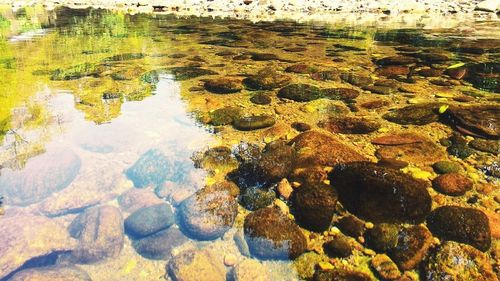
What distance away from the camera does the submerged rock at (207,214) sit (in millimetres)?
2828

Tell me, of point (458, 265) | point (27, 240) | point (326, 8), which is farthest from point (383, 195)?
point (326, 8)

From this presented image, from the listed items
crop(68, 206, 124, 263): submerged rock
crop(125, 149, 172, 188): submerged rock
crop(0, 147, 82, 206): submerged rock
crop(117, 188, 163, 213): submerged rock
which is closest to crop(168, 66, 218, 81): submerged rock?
crop(125, 149, 172, 188): submerged rock

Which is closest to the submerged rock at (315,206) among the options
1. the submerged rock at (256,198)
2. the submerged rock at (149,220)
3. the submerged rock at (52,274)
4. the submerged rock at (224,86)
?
the submerged rock at (256,198)

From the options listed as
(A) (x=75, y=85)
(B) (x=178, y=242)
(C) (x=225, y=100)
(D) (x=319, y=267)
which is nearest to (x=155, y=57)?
(A) (x=75, y=85)

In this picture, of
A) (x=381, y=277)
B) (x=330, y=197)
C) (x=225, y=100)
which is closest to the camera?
(x=381, y=277)

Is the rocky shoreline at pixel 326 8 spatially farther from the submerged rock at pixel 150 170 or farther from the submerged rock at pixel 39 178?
the submerged rock at pixel 39 178

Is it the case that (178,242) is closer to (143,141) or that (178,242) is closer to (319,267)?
(319,267)

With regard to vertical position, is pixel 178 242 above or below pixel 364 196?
below

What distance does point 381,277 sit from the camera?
7.85 ft

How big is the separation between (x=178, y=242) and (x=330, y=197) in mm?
1415

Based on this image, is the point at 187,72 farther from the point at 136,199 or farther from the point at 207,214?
the point at 207,214

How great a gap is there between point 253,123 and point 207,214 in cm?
202

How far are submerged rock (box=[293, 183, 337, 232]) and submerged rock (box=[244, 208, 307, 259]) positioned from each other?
0.14 meters

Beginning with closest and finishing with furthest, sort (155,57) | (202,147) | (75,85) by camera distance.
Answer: (202,147) → (75,85) → (155,57)
